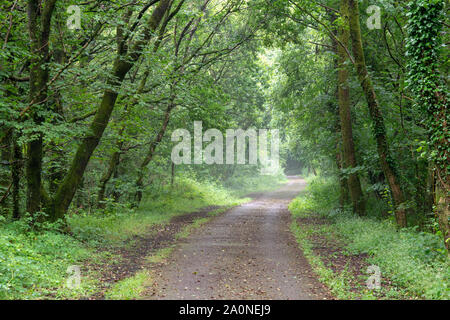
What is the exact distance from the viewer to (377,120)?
35.1 feet

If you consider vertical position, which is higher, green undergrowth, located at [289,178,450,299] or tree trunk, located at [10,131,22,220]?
tree trunk, located at [10,131,22,220]

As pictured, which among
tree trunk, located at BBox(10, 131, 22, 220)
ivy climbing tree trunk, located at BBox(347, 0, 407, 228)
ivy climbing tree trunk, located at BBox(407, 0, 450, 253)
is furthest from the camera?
ivy climbing tree trunk, located at BBox(347, 0, 407, 228)

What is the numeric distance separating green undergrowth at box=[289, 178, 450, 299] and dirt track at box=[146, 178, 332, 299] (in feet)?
1.31

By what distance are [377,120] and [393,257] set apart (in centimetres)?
441

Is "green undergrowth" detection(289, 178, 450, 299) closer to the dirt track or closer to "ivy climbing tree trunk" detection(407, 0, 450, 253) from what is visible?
the dirt track

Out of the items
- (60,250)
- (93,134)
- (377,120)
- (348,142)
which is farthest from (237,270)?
(348,142)

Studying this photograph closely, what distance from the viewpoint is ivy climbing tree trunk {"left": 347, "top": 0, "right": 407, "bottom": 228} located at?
34.2 ft

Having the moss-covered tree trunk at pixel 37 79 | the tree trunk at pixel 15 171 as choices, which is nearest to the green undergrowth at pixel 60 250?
the tree trunk at pixel 15 171

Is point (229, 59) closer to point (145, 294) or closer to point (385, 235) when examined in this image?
point (385, 235)

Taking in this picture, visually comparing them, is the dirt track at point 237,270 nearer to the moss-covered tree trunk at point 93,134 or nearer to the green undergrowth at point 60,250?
the green undergrowth at point 60,250

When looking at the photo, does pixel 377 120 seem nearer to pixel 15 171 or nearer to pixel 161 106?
pixel 161 106

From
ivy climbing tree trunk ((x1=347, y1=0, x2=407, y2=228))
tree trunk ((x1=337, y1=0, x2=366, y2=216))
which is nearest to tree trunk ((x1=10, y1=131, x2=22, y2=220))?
ivy climbing tree trunk ((x1=347, y1=0, x2=407, y2=228))

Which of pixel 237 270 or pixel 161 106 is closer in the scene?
pixel 237 270

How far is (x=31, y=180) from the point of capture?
9.08 meters
